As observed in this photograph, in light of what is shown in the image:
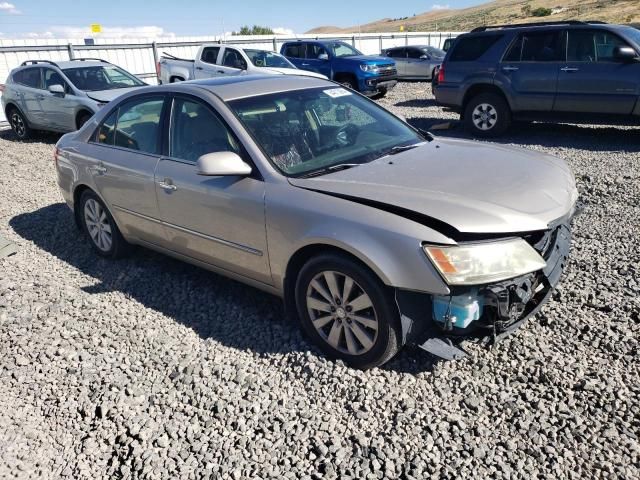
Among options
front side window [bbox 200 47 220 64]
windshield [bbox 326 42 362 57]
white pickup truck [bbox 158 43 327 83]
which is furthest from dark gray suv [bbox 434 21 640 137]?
front side window [bbox 200 47 220 64]

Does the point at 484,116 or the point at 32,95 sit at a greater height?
the point at 32,95

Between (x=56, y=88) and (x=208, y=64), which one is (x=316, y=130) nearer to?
(x=56, y=88)

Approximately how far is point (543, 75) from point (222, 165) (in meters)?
7.63

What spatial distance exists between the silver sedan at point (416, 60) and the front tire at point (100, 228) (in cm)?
1791

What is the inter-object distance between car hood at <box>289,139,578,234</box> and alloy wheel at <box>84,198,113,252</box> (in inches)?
99.0

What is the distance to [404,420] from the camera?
2812 millimetres

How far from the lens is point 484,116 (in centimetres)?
998

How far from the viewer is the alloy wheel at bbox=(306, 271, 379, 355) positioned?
3.06 meters

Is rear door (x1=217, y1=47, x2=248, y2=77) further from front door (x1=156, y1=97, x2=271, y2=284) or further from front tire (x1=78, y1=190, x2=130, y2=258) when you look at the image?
front door (x1=156, y1=97, x2=271, y2=284)

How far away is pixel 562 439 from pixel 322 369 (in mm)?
1317

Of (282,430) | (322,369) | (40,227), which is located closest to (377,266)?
(322,369)

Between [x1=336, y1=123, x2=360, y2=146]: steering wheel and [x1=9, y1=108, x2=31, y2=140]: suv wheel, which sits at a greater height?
[x1=336, y1=123, x2=360, y2=146]: steering wheel

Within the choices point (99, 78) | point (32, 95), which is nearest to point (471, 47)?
point (99, 78)

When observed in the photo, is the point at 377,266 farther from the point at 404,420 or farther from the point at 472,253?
the point at 404,420
